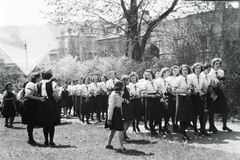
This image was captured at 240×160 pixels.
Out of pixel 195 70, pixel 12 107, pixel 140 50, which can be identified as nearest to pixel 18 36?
pixel 140 50

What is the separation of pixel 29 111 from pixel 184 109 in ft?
14.6

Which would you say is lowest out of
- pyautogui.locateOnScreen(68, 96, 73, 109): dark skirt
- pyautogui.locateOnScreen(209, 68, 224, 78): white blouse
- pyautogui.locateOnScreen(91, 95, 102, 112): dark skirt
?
pyautogui.locateOnScreen(68, 96, 73, 109): dark skirt

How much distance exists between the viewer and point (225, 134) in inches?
413

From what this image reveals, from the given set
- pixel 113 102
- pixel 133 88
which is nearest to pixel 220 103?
pixel 133 88

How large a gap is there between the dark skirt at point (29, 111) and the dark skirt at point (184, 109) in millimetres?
4093

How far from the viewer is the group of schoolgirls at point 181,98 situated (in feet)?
31.4

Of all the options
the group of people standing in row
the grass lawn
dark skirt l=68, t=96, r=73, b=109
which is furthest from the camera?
dark skirt l=68, t=96, r=73, b=109

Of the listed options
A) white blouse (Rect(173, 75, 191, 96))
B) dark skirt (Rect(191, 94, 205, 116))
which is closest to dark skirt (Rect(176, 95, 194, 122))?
white blouse (Rect(173, 75, 191, 96))

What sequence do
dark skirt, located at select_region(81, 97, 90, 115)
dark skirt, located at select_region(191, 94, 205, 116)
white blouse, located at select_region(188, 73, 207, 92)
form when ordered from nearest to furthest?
white blouse, located at select_region(188, 73, 207, 92) → dark skirt, located at select_region(191, 94, 205, 116) → dark skirt, located at select_region(81, 97, 90, 115)

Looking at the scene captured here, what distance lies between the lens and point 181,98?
9727 millimetres

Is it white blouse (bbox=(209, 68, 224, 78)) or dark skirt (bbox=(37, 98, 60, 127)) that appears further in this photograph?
white blouse (bbox=(209, 68, 224, 78))

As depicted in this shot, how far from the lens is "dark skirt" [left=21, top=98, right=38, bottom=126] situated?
1023cm

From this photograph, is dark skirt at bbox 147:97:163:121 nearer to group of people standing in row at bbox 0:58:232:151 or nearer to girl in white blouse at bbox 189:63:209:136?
group of people standing in row at bbox 0:58:232:151

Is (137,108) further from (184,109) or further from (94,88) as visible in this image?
(94,88)
